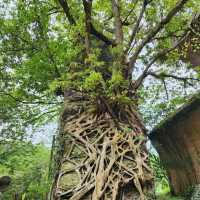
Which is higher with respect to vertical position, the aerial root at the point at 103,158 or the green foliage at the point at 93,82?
the green foliage at the point at 93,82

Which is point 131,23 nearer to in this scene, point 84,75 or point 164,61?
point 164,61

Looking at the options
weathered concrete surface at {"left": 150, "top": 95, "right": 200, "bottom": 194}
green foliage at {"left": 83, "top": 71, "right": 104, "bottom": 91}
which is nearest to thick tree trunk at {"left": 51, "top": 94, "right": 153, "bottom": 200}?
green foliage at {"left": 83, "top": 71, "right": 104, "bottom": 91}

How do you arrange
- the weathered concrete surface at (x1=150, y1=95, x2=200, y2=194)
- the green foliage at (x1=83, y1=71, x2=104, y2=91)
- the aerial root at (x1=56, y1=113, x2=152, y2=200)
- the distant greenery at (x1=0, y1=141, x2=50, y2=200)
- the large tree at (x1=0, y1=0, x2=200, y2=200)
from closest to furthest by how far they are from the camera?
the aerial root at (x1=56, y1=113, x2=152, y2=200)
the large tree at (x1=0, y1=0, x2=200, y2=200)
the green foliage at (x1=83, y1=71, x2=104, y2=91)
the weathered concrete surface at (x1=150, y1=95, x2=200, y2=194)
the distant greenery at (x1=0, y1=141, x2=50, y2=200)

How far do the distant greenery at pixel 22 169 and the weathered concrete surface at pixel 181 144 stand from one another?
2.67 m

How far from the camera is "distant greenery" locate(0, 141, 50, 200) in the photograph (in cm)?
653

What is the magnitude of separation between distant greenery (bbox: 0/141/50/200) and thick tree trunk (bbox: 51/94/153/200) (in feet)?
4.69

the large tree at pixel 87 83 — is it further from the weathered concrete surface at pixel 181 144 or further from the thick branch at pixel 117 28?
the weathered concrete surface at pixel 181 144

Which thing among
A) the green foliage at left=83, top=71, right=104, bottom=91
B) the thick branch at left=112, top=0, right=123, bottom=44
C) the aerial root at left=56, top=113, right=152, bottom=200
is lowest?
the aerial root at left=56, top=113, right=152, bottom=200

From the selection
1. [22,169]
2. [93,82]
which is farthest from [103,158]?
[22,169]

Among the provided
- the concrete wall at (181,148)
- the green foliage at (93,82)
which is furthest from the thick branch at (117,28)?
the concrete wall at (181,148)

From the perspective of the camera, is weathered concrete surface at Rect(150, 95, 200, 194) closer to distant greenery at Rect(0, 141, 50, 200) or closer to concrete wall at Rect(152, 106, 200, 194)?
concrete wall at Rect(152, 106, 200, 194)

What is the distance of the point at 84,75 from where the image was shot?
18.7 ft

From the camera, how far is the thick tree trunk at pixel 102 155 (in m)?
4.22

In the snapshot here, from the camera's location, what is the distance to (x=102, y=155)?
472 centimetres
